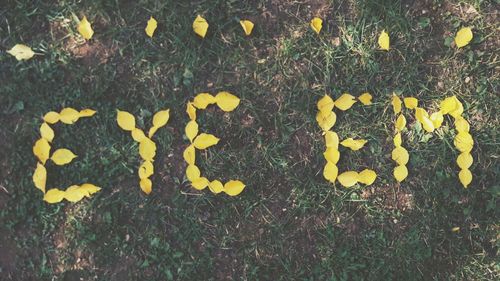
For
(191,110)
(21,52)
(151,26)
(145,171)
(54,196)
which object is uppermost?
(151,26)

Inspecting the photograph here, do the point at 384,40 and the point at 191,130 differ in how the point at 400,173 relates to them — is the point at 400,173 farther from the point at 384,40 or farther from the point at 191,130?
the point at 191,130

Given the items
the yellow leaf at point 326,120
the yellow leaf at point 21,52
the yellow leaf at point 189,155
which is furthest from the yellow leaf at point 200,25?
the yellow leaf at point 21,52

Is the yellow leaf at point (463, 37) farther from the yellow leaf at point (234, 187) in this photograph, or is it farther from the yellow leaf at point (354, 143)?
the yellow leaf at point (234, 187)

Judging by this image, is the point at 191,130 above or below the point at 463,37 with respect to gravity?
below

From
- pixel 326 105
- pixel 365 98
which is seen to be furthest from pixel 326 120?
pixel 365 98

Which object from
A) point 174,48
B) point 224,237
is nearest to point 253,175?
point 224,237

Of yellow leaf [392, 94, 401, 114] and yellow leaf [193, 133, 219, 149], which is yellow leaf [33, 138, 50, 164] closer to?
yellow leaf [193, 133, 219, 149]
